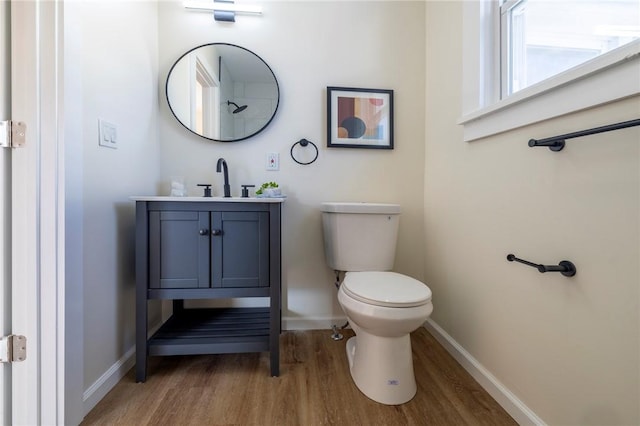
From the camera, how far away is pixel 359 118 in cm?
169

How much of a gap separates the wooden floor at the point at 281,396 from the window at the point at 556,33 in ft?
4.32

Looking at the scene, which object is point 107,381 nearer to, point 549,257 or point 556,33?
point 549,257

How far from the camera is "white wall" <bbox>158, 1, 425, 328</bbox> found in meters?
1.62

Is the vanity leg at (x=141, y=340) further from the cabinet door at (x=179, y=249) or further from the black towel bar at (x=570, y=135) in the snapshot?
the black towel bar at (x=570, y=135)

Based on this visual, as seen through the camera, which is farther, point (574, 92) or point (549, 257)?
point (549, 257)

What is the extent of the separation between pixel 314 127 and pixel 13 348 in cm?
160

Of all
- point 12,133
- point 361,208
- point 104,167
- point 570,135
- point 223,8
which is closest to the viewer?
point 570,135

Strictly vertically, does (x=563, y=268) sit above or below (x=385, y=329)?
above

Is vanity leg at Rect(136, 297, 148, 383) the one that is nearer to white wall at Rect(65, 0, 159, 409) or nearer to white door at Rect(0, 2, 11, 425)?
white wall at Rect(65, 0, 159, 409)

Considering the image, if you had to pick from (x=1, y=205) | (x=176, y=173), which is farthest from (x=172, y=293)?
(x=176, y=173)

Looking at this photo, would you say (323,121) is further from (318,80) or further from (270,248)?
(270,248)

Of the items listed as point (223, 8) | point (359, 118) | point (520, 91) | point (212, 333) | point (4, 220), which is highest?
point (223, 8)

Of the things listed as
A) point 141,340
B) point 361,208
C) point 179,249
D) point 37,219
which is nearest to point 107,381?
point 141,340

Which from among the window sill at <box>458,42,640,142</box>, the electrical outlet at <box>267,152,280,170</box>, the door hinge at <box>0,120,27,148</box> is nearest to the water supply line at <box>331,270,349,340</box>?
the electrical outlet at <box>267,152,280,170</box>
